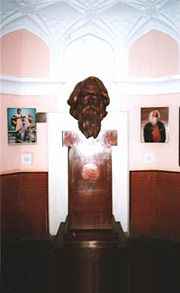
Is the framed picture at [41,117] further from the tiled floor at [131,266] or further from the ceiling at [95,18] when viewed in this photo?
the tiled floor at [131,266]

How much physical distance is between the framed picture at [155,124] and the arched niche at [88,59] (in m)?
0.68

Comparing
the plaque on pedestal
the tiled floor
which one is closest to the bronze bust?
the plaque on pedestal

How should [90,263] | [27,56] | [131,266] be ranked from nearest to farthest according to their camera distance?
[90,263] < [131,266] < [27,56]

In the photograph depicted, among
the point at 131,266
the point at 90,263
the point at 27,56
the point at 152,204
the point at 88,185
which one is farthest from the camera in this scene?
the point at 152,204

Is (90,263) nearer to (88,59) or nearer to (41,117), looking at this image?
(41,117)

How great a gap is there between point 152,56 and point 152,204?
190 cm

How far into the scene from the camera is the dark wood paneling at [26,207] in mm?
3438

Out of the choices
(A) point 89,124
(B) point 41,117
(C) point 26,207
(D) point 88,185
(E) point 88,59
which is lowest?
(C) point 26,207

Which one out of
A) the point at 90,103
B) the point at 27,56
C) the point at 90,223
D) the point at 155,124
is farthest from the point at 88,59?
the point at 90,223

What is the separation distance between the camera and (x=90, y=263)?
2576 mm

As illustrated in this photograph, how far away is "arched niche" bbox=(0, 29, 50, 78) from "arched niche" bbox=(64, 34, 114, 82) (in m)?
0.29

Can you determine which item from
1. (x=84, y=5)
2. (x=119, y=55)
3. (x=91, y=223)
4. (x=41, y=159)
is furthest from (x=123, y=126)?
(x=84, y=5)

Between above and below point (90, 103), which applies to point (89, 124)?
below

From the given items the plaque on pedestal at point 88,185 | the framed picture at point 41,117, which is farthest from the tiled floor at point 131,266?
the framed picture at point 41,117
